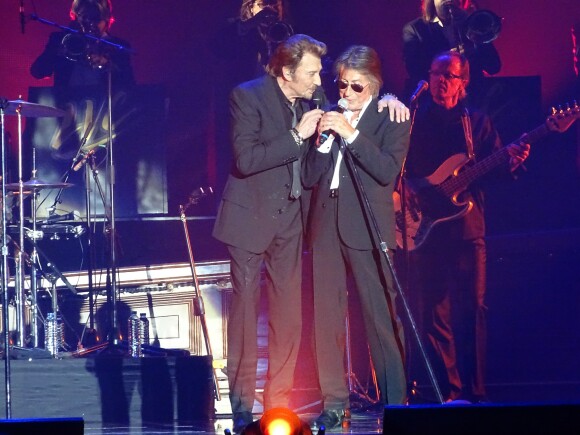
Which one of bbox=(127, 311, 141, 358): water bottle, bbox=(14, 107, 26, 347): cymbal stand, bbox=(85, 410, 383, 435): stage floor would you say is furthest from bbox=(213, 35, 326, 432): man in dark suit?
bbox=(14, 107, 26, 347): cymbal stand

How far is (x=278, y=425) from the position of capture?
9.88ft

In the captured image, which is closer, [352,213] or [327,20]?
[352,213]

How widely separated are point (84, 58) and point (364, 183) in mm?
3423

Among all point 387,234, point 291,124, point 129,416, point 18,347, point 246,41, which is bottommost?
point 129,416

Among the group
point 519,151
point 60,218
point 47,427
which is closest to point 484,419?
point 47,427

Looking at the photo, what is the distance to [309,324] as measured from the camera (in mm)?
6793

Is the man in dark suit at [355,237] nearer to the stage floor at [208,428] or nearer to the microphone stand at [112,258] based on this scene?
the stage floor at [208,428]

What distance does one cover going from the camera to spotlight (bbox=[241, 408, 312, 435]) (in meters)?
3.01

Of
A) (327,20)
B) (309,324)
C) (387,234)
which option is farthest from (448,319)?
(327,20)

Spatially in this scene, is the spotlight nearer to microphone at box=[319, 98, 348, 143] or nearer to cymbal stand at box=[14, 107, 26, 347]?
microphone at box=[319, 98, 348, 143]

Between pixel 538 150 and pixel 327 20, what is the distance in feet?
6.21

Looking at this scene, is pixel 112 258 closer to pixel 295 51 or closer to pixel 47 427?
pixel 295 51

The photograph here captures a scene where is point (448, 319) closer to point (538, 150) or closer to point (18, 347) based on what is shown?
point (538, 150)

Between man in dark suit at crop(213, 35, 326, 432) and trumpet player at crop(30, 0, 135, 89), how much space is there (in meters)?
2.88
